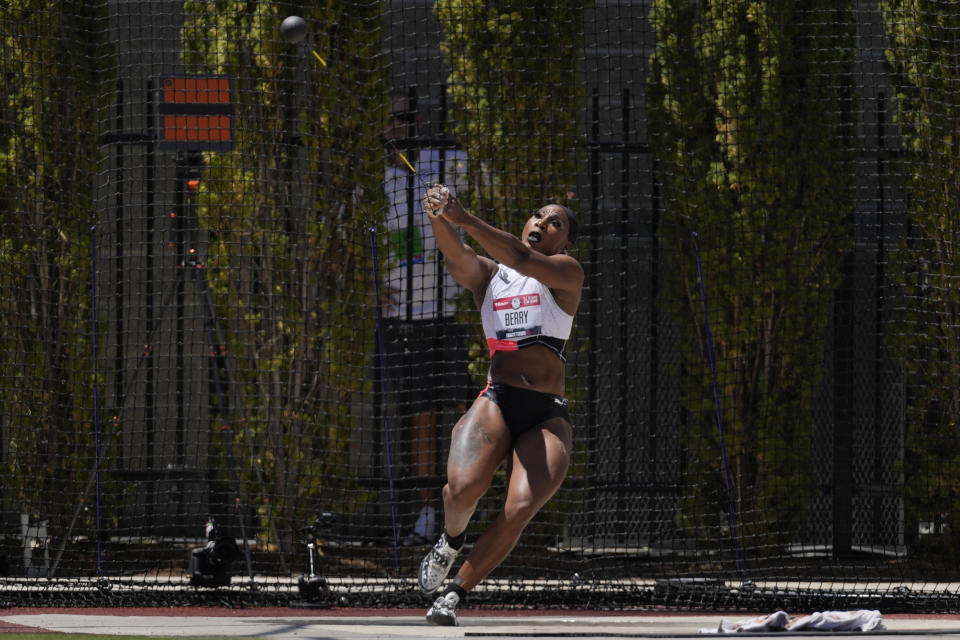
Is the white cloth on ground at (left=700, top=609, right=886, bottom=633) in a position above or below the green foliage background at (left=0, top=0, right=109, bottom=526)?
below

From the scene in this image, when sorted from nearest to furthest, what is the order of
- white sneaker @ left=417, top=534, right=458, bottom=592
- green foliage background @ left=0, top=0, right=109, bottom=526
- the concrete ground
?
white sneaker @ left=417, top=534, right=458, bottom=592 < the concrete ground < green foliage background @ left=0, top=0, right=109, bottom=526

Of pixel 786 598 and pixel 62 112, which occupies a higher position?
pixel 62 112

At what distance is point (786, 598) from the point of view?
8.72 meters

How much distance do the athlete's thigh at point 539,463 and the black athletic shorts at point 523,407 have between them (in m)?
0.04

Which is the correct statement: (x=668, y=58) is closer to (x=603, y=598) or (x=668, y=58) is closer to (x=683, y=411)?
(x=683, y=411)

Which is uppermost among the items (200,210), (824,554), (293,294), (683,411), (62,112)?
(62,112)

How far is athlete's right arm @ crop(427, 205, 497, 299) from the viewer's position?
593cm

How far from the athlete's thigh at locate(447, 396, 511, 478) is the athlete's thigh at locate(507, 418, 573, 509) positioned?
0.09 metres

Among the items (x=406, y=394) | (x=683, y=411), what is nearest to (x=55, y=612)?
(x=406, y=394)

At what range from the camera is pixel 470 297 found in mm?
11586

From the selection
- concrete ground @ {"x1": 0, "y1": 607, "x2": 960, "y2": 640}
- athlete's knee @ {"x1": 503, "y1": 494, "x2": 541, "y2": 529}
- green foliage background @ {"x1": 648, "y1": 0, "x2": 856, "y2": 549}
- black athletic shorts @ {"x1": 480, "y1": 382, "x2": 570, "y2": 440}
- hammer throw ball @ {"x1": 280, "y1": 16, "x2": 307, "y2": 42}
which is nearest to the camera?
athlete's knee @ {"x1": 503, "y1": 494, "x2": 541, "y2": 529}

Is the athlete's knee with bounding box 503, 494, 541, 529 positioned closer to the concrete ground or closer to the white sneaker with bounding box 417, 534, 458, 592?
the white sneaker with bounding box 417, 534, 458, 592

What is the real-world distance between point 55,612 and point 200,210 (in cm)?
427

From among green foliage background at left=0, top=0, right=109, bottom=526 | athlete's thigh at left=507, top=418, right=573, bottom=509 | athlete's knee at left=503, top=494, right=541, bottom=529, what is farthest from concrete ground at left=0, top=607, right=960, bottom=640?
green foliage background at left=0, top=0, right=109, bottom=526
